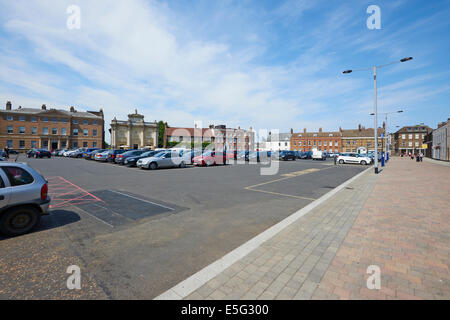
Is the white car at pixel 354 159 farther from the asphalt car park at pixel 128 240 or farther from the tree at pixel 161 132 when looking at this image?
the tree at pixel 161 132

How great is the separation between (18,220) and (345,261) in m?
6.77

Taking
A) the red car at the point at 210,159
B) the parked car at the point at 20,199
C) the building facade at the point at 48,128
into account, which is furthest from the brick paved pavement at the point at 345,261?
the building facade at the point at 48,128

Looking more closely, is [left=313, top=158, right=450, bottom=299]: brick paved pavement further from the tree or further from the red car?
the tree

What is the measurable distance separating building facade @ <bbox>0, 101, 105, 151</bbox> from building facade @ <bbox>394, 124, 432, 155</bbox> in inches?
4205

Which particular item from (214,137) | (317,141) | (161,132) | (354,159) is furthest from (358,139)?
(161,132)

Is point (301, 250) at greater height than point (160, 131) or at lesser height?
lesser

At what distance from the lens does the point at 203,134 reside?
80.4 metres

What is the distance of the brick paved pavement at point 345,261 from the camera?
2766mm

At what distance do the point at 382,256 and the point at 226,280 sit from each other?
2870 millimetres

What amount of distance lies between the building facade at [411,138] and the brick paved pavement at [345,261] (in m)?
95.8

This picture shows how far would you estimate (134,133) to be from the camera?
66062 millimetres

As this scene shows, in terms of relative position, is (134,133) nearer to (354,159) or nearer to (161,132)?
(161,132)
